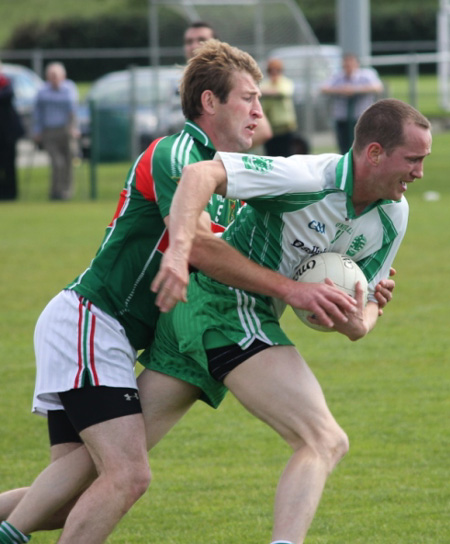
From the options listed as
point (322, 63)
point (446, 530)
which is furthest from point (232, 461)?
point (322, 63)

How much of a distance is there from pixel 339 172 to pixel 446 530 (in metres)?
1.81

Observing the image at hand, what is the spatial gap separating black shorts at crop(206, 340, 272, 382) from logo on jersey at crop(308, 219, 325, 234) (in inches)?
18.7

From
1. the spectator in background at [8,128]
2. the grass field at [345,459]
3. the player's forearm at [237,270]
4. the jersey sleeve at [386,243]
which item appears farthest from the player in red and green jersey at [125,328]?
the spectator in background at [8,128]

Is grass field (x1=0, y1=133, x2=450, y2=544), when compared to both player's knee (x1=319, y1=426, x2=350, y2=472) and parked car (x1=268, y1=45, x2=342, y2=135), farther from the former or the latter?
parked car (x1=268, y1=45, x2=342, y2=135)

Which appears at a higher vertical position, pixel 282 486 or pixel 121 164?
pixel 282 486

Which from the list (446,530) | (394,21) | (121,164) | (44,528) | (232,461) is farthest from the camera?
(394,21)

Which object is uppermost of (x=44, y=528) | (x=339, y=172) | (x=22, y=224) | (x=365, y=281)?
(x=339, y=172)

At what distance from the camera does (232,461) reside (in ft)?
20.0

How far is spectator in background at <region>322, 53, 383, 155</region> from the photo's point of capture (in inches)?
724

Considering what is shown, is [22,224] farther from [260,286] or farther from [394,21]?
[394,21]

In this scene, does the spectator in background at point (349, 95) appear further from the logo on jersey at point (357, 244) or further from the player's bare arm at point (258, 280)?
the player's bare arm at point (258, 280)

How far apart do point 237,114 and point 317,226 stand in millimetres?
661

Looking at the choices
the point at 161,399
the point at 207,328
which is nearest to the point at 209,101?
the point at 207,328

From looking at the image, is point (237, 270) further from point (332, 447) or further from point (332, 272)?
point (332, 447)
